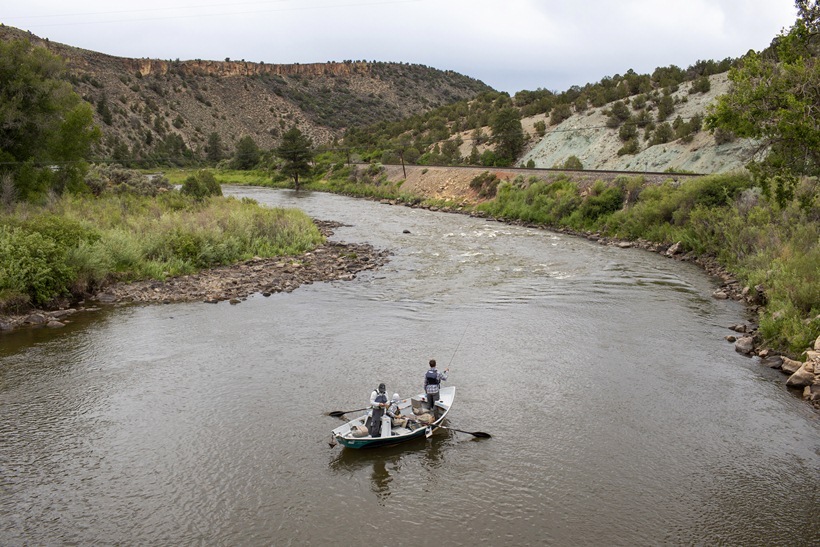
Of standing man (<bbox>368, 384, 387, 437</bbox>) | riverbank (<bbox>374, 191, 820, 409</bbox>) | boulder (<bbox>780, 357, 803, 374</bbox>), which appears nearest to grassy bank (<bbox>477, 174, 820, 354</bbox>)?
riverbank (<bbox>374, 191, 820, 409</bbox>)

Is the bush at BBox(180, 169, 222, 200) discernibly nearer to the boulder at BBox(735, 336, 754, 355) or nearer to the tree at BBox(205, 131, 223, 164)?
the boulder at BBox(735, 336, 754, 355)

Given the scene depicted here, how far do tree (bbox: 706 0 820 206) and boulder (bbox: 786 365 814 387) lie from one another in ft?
14.4

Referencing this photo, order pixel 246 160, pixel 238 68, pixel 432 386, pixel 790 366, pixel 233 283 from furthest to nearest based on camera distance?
pixel 238 68 → pixel 246 160 → pixel 233 283 → pixel 790 366 → pixel 432 386

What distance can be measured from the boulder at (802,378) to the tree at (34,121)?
118 feet

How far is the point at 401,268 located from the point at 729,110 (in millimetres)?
18039

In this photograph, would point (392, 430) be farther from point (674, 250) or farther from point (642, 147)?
point (642, 147)

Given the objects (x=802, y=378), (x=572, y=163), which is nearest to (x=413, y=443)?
(x=802, y=378)

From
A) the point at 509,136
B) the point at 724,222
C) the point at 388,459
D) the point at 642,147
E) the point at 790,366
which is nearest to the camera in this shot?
the point at 388,459

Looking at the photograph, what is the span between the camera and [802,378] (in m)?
Result: 16.3

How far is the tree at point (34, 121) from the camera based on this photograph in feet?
109

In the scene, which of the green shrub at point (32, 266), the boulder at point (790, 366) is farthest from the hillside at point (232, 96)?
the boulder at point (790, 366)

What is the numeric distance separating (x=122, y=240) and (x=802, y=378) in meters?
25.7

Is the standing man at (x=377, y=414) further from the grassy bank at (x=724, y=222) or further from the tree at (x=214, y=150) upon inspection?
the tree at (x=214, y=150)

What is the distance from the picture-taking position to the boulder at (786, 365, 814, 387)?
1619 centimetres
